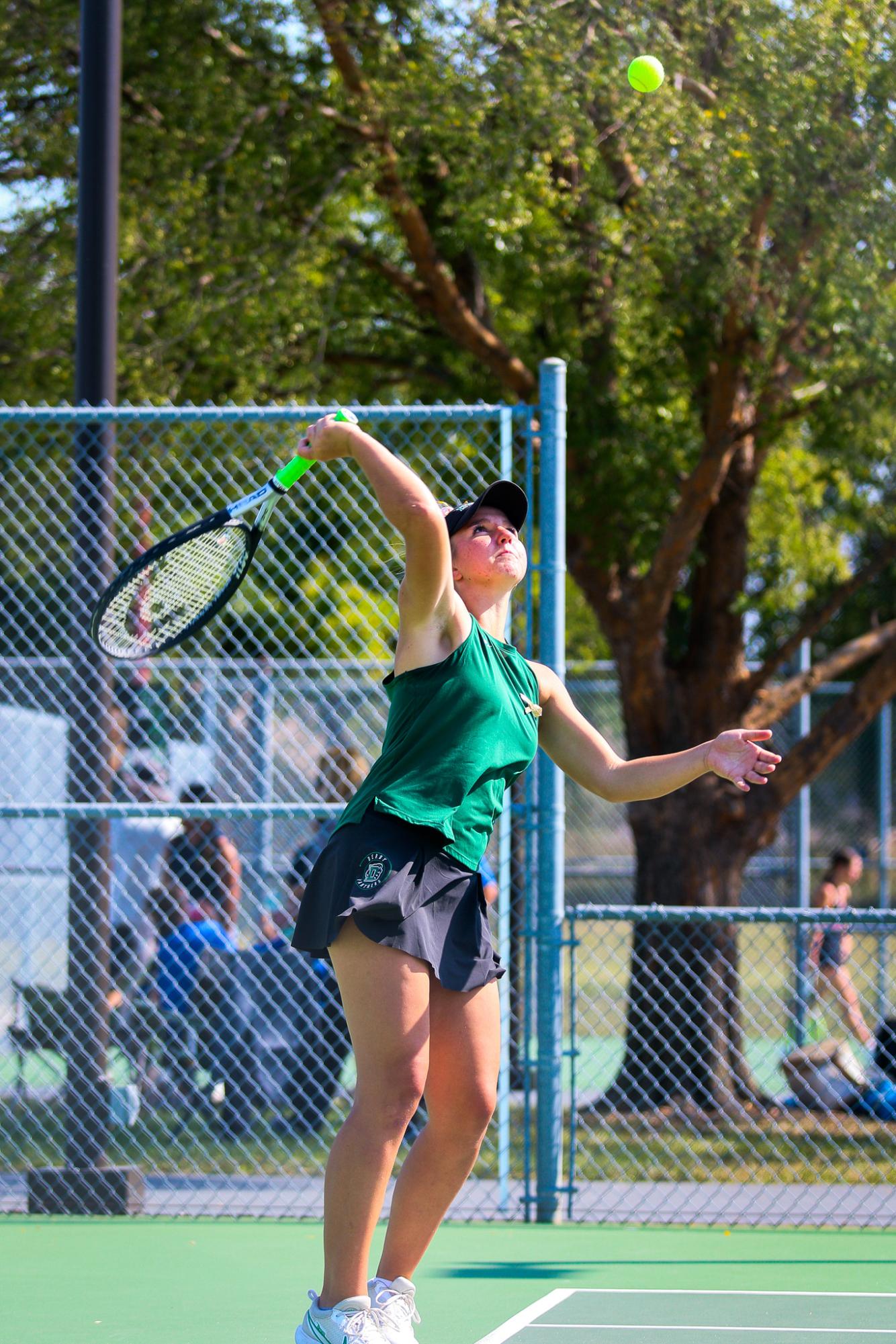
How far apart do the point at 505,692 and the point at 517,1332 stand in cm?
185

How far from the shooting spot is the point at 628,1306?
14.5 feet

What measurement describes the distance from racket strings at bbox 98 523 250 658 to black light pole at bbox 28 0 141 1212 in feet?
4.06

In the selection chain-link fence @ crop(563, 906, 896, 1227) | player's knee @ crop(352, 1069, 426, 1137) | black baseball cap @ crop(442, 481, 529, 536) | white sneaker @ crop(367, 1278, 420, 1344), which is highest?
black baseball cap @ crop(442, 481, 529, 536)

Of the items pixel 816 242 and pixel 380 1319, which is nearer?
pixel 380 1319

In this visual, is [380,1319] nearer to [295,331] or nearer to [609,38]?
[609,38]

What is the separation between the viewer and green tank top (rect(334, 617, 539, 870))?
3.24 meters

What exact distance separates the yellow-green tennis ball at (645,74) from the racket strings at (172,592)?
3379 millimetres

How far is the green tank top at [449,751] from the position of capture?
3.24 meters

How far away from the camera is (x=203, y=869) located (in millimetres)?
7977

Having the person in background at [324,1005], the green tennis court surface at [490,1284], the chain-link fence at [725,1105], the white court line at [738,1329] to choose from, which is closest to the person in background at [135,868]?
the person in background at [324,1005]

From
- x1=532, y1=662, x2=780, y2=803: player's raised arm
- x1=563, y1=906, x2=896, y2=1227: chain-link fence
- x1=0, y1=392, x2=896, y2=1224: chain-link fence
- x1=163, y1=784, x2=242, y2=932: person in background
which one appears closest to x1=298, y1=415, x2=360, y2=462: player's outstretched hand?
x1=0, y1=392, x2=896, y2=1224: chain-link fence

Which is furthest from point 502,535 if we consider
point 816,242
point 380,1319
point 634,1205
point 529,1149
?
point 816,242

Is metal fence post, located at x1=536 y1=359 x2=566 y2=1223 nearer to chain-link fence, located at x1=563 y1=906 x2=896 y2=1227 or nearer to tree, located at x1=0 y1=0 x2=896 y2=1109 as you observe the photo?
chain-link fence, located at x1=563 y1=906 x2=896 y2=1227

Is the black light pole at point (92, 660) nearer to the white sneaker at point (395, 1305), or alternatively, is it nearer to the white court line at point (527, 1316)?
the white court line at point (527, 1316)
